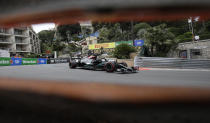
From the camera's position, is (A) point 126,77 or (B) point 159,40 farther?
(B) point 159,40

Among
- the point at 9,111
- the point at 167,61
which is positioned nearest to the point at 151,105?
the point at 9,111

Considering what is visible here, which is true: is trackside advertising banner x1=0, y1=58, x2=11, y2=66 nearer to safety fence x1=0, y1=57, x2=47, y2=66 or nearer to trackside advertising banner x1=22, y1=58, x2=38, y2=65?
safety fence x1=0, y1=57, x2=47, y2=66

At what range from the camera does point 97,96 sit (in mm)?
945

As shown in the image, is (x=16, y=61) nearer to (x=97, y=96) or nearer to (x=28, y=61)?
(x=28, y=61)

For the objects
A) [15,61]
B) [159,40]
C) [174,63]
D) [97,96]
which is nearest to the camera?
[97,96]

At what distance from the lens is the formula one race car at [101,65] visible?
20.3 feet

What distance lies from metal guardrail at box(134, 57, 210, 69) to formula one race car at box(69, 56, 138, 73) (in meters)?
3.18

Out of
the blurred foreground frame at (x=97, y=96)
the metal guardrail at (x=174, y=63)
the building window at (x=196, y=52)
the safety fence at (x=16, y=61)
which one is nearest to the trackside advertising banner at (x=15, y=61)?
the safety fence at (x=16, y=61)

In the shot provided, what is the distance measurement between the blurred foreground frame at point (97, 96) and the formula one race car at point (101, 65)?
16.9ft

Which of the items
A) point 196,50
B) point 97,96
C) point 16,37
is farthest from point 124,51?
point 97,96

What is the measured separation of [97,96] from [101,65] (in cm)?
602

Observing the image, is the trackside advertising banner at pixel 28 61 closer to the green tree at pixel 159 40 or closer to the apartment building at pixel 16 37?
the apartment building at pixel 16 37

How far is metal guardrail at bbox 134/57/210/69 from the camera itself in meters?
8.34

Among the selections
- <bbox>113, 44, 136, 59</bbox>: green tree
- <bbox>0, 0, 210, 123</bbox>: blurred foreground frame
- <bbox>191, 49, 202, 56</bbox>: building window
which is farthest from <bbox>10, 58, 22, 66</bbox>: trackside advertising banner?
<bbox>191, 49, 202, 56</bbox>: building window
